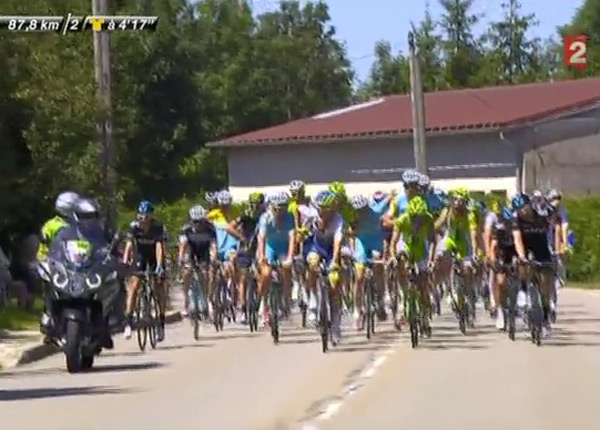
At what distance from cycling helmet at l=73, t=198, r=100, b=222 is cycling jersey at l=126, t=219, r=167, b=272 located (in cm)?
301

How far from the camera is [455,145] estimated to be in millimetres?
52250

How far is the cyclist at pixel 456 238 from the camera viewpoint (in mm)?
23125

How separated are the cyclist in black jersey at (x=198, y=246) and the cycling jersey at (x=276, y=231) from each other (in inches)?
59.7

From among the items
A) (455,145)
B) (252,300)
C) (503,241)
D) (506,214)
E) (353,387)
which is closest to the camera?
(353,387)

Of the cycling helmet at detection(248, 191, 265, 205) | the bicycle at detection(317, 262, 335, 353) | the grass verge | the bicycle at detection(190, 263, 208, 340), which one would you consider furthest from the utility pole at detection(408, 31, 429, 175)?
the bicycle at detection(317, 262, 335, 353)

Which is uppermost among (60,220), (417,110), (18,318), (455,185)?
(417,110)

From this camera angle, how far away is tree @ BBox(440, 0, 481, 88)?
89375mm

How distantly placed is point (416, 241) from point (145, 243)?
11.5 ft

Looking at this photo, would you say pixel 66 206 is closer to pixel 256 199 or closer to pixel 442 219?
pixel 442 219

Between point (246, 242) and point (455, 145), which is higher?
point (455, 145)

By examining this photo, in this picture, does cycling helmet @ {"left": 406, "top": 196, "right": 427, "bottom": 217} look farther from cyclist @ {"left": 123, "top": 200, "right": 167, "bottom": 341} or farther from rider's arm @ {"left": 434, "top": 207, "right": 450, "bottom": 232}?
cyclist @ {"left": 123, "top": 200, "right": 167, "bottom": 341}

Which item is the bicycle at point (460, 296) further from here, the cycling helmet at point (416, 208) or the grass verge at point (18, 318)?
the grass verge at point (18, 318)

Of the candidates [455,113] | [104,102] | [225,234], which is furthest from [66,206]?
[455,113]

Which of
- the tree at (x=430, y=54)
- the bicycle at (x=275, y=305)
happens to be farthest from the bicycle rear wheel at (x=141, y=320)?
the tree at (x=430, y=54)
